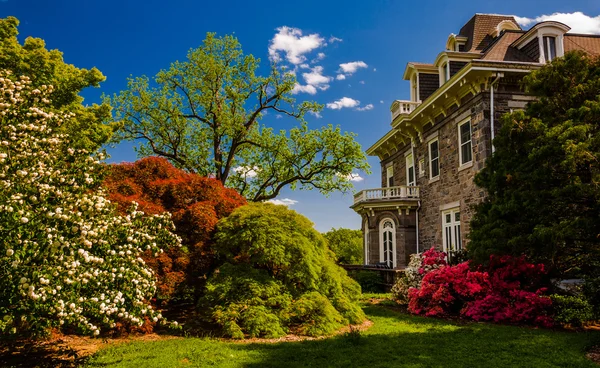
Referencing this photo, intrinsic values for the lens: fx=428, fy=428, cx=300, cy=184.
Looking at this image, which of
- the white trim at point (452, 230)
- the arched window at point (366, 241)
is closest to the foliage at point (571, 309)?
the white trim at point (452, 230)

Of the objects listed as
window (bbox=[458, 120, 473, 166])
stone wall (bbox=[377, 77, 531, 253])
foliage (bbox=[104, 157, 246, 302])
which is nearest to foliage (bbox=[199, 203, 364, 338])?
foliage (bbox=[104, 157, 246, 302])

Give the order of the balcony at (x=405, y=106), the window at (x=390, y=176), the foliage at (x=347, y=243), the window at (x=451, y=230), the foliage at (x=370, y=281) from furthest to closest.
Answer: the foliage at (x=347, y=243) < the window at (x=390, y=176) < the balcony at (x=405, y=106) < the foliage at (x=370, y=281) < the window at (x=451, y=230)

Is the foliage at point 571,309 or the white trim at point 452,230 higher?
the white trim at point 452,230

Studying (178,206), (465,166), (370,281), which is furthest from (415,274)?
(178,206)

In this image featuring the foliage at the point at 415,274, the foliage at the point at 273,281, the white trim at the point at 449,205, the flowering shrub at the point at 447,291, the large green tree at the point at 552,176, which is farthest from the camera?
the white trim at the point at 449,205

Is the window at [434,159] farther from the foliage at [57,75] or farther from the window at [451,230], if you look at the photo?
the foliage at [57,75]

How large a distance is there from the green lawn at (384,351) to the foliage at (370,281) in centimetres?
894

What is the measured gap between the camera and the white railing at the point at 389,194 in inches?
806

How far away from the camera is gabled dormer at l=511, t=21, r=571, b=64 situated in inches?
611

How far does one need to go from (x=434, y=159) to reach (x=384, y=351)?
43.6ft

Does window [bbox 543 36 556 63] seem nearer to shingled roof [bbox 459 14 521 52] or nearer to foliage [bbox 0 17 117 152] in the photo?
shingled roof [bbox 459 14 521 52]

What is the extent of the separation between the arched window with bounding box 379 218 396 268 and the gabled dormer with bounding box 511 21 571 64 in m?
9.30

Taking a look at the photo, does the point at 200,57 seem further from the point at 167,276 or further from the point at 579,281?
the point at 579,281

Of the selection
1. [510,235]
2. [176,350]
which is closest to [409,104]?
[510,235]
